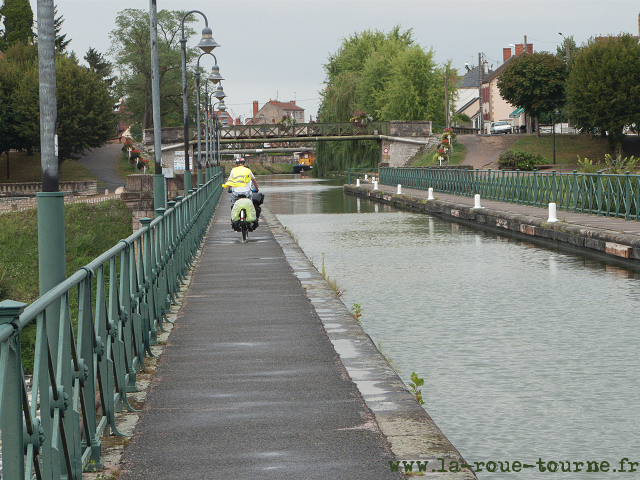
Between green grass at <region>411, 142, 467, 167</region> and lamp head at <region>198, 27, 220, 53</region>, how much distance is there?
46.5 metres

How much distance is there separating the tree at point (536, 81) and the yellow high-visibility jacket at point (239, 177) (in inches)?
2361

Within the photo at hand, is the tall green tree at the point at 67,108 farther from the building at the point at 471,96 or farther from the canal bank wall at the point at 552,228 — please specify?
the building at the point at 471,96

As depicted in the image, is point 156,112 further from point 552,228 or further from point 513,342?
point 552,228

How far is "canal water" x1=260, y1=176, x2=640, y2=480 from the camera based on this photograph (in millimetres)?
5445

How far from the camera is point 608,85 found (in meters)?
63.5

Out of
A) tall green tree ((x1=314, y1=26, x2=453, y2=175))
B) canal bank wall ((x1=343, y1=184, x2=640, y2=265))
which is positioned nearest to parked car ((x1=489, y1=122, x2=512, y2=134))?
tall green tree ((x1=314, y1=26, x2=453, y2=175))

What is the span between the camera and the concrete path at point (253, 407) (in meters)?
4.34

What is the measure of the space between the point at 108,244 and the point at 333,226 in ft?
67.9

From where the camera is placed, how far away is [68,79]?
229 feet

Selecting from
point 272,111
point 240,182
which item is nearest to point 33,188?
point 240,182

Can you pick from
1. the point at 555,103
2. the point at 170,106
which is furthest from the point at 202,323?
the point at 170,106

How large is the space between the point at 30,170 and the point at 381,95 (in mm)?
32593

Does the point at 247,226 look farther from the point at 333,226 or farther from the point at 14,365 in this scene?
the point at 14,365

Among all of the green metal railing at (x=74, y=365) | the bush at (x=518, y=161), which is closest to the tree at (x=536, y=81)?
the bush at (x=518, y=161)
